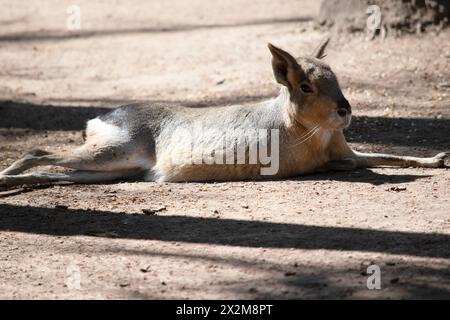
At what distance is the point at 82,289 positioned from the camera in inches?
190

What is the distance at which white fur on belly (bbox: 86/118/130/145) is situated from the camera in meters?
7.19

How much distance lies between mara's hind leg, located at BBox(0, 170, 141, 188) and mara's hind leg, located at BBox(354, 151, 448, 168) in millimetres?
1829

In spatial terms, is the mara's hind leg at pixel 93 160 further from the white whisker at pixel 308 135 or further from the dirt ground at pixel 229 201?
the white whisker at pixel 308 135

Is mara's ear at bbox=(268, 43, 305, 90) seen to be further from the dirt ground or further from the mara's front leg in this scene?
the dirt ground

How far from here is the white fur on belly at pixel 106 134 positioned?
7.19m

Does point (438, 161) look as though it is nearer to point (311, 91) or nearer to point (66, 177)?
point (311, 91)

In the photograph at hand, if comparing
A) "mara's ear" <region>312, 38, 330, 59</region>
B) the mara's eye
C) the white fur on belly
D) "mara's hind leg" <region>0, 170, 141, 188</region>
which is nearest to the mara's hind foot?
"mara's hind leg" <region>0, 170, 141, 188</region>

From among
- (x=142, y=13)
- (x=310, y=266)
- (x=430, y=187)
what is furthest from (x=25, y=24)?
(x=310, y=266)

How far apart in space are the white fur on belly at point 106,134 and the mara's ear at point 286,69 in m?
1.37

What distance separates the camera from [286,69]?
6.75 m

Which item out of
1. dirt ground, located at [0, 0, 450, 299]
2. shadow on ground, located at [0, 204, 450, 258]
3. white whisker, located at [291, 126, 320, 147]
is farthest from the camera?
white whisker, located at [291, 126, 320, 147]

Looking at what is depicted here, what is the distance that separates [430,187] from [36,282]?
2.93 meters

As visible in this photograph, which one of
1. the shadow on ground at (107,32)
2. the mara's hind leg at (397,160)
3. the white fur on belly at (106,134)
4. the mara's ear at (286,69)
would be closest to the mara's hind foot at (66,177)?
the white fur on belly at (106,134)
